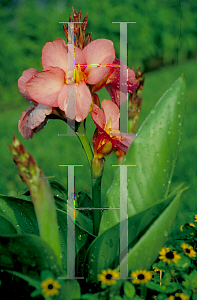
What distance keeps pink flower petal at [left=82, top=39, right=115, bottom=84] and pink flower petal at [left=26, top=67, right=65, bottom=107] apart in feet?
0.18

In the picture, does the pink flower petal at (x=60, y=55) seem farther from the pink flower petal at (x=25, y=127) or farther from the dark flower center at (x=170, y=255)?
the dark flower center at (x=170, y=255)

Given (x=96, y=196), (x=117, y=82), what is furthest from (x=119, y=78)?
(x=96, y=196)

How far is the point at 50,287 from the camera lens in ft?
1.43

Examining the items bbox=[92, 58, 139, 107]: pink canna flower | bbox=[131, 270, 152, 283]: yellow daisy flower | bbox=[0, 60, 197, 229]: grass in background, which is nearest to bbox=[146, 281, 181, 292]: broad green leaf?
bbox=[131, 270, 152, 283]: yellow daisy flower

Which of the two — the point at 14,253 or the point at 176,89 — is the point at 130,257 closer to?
the point at 14,253

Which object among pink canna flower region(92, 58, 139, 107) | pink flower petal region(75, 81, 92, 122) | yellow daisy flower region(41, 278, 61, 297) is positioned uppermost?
pink canna flower region(92, 58, 139, 107)

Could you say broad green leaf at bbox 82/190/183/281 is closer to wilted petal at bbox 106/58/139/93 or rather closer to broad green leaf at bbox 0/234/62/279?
broad green leaf at bbox 0/234/62/279

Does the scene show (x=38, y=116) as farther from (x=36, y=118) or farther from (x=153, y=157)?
(x=153, y=157)

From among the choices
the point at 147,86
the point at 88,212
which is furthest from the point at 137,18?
the point at 88,212

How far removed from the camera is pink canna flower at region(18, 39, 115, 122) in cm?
52

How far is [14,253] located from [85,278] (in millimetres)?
157

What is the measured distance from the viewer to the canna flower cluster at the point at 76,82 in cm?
52

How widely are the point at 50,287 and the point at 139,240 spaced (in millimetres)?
148

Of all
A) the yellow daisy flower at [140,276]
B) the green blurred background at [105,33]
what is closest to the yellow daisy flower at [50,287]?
the yellow daisy flower at [140,276]
